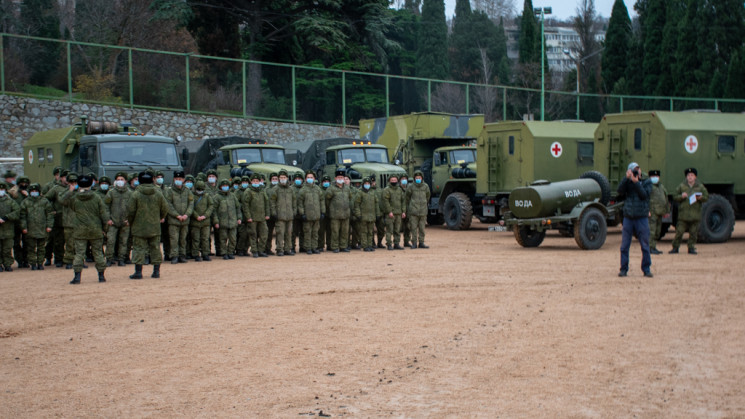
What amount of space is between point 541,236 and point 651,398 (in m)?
11.9

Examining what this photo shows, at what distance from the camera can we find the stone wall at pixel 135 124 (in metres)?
28.1

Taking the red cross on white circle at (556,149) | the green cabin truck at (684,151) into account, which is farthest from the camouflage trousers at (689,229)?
the red cross on white circle at (556,149)

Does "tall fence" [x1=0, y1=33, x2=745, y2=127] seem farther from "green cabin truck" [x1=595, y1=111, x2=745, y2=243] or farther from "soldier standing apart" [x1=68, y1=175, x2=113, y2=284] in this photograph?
"soldier standing apart" [x1=68, y1=175, x2=113, y2=284]

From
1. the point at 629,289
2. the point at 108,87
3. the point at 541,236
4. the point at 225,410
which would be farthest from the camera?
the point at 108,87

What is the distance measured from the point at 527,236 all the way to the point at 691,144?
4.59 meters

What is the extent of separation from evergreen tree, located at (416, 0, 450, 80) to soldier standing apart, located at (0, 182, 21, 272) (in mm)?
46693

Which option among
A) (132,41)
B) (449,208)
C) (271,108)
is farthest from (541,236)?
(132,41)

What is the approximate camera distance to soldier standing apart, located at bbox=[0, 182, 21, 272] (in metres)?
14.5

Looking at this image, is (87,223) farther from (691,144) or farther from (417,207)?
(691,144)

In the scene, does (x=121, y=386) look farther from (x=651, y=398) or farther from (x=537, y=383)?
(x=651, y=398)

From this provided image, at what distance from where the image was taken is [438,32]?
6066 centimetres

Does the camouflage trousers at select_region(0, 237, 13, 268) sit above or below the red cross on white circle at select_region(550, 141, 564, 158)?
below

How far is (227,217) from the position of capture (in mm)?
16062

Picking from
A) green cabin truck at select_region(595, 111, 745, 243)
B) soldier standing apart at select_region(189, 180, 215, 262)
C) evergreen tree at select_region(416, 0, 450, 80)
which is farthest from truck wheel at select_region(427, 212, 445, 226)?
evergreen tree at select_region(416, 0, 450, 80)
